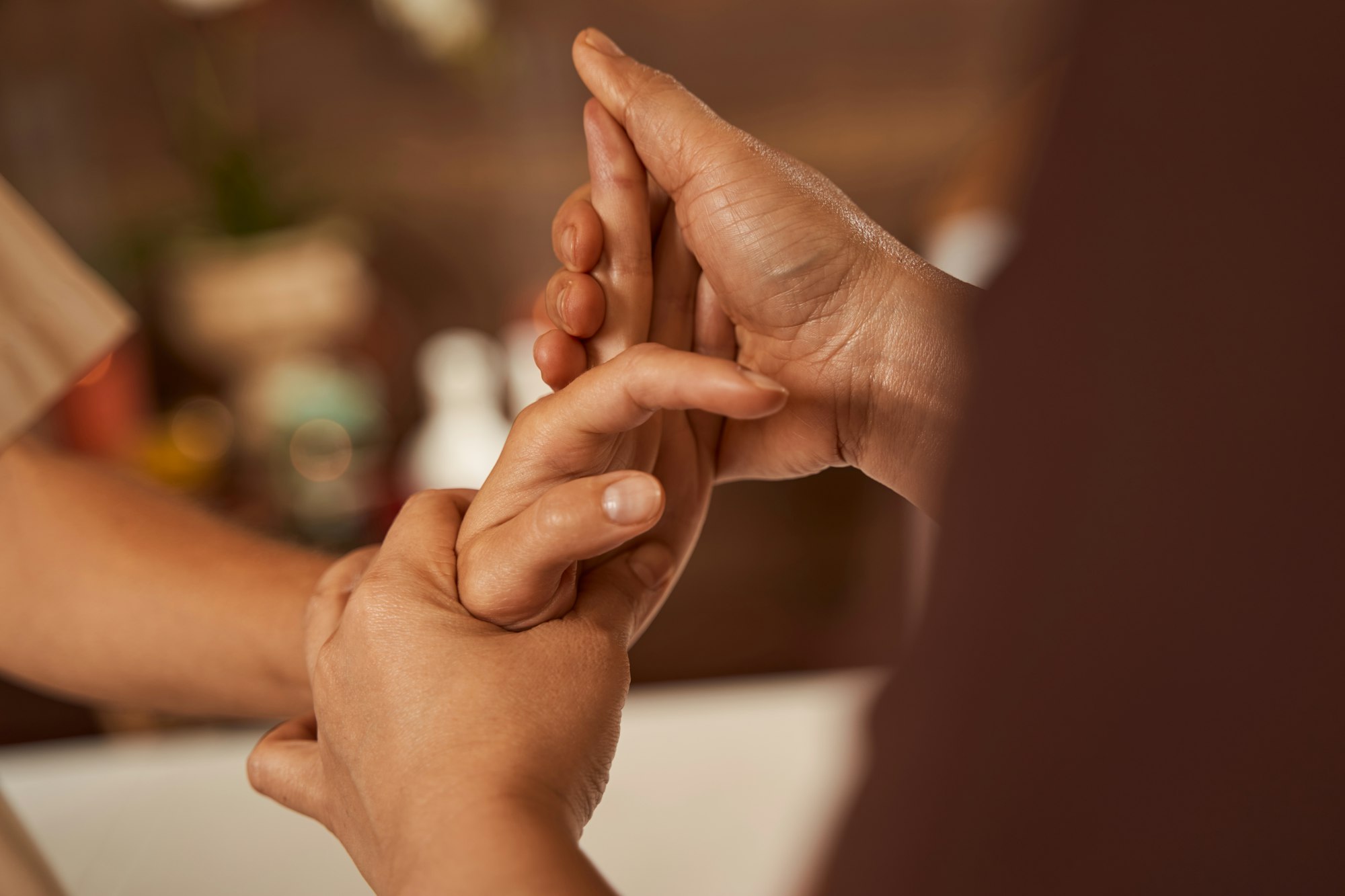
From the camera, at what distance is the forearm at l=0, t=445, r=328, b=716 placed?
0.69 metres

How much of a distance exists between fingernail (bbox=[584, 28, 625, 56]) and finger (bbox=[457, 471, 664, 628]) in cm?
29

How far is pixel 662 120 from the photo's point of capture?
0.57m

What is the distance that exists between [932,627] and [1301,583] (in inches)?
3.0

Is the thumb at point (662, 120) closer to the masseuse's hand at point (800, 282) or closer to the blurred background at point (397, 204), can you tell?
the masseuse's hand at point (800, 282)

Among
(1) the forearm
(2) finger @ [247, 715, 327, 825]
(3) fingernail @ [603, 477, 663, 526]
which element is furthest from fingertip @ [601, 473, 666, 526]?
(1) the forearm

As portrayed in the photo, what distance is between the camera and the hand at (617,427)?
41 cm

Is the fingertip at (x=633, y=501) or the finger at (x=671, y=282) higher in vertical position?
the finger at (x=671, y=282)

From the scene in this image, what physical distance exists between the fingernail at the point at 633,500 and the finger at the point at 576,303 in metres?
Result: 0.18

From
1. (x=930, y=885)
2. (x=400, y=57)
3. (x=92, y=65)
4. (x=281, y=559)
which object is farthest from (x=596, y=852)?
(x=92, y=65)

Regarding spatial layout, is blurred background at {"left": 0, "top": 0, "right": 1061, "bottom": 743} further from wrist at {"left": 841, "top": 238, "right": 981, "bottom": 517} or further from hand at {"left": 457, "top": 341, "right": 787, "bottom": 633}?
hand at {"left": 457, "top": 341, "right": 787, "bottom": 633}

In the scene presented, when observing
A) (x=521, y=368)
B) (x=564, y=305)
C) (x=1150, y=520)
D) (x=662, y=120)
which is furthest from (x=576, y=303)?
(x=521, y=368)

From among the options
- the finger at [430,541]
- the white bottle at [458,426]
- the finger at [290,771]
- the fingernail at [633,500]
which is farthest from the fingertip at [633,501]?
the white bottle at [458,426]

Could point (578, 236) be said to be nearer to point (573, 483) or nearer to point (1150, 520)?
point (573, 483)

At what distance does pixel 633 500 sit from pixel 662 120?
0.27 m
